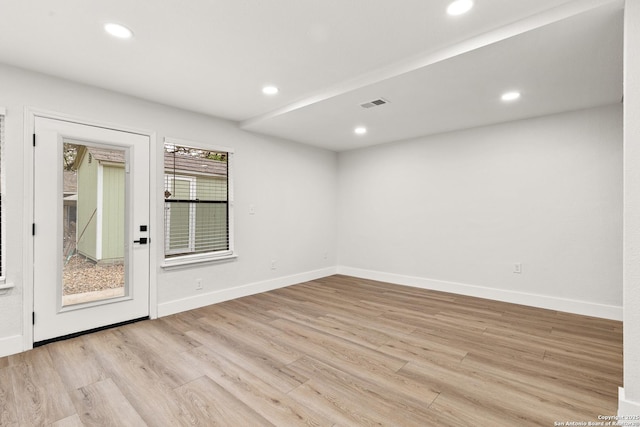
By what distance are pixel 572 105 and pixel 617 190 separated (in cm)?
111

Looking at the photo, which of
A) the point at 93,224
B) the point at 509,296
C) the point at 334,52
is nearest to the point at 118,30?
the point at 334,52

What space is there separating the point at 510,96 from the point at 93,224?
470cm

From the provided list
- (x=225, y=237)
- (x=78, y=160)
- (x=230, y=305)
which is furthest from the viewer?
(x=225, y=237)

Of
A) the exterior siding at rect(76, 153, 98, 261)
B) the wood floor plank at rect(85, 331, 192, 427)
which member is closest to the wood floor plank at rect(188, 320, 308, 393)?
the wood floor plank at rect(85, 331, 192, 427)

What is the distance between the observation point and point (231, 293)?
4410mm

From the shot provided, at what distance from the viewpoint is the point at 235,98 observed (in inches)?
143

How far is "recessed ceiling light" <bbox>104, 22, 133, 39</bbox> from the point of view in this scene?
88.0 inches

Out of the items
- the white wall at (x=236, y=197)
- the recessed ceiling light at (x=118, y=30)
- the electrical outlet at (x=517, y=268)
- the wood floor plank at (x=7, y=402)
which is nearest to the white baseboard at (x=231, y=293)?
the white wall at (x=236, y=197)

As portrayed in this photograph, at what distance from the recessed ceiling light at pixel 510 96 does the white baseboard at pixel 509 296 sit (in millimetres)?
2550

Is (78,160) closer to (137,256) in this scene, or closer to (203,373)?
(137,256)

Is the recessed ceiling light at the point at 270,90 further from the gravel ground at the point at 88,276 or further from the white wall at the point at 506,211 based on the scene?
the white wall at the point at 506,211

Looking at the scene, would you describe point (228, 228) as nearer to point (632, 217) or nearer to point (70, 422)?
point (70, 422)

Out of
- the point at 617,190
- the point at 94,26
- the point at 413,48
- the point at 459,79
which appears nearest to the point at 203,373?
the point at 94,26

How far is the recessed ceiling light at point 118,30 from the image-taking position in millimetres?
2234
